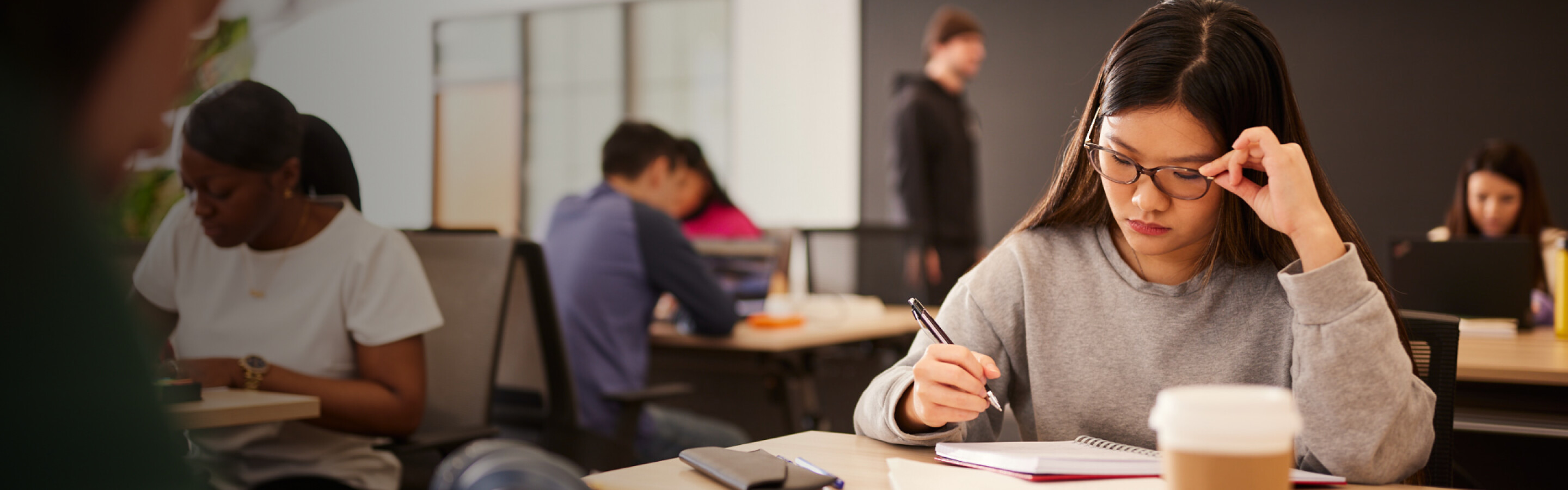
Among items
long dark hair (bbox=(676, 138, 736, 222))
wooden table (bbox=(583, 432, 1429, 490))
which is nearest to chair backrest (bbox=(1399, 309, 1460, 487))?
wooden table (bbox=(583, 432, 1429, 490))

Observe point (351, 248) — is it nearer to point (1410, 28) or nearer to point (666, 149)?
point (666, 149)

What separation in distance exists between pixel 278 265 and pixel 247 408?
0.17 m

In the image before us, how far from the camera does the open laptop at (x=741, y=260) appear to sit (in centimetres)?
342

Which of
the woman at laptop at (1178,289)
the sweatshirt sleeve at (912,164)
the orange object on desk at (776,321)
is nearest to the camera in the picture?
the woman at laptop at (1178,289)

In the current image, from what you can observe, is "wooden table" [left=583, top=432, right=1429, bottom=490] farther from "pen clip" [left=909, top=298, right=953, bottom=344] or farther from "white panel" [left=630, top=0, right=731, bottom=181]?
"white panel" [left=630, top=0, right=731, bottom=181]

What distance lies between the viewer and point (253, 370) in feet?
3.55

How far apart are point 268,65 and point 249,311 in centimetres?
27

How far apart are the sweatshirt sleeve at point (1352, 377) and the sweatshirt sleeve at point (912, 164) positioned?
3.32 meters

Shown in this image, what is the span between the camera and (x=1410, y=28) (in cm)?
460

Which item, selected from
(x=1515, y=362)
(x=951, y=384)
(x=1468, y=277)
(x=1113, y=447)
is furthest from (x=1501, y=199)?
(x=951, y=384)

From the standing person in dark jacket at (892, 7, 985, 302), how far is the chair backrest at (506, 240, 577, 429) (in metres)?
2.54

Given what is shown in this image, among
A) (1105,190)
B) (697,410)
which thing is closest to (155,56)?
(1105,190)

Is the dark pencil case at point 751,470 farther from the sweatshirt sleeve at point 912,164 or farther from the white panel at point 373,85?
the sweatshirt sleeve at point 912,164

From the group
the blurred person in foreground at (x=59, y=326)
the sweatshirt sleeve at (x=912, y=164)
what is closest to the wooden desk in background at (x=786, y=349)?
the sweatshirt sleeve at (x=912, y=164)
